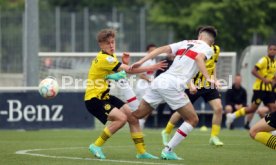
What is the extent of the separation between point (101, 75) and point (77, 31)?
118 feet

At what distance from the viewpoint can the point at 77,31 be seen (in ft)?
169

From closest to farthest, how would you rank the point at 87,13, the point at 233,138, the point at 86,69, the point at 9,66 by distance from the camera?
the point at 233,138
the point at 86,69
the point at 9,66
the point at 87,13

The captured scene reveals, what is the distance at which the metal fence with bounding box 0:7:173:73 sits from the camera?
49.2 metres

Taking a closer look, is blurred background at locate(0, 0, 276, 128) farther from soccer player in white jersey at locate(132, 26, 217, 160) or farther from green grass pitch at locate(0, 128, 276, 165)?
soccer player in white jersey at locate(132, 26, 217, 160)

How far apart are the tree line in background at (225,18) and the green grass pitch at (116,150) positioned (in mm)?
24503

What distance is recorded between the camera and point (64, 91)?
85.8 ft

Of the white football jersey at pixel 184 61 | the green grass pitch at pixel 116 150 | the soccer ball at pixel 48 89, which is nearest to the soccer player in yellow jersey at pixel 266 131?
the green grass pitch at pixel 116 150

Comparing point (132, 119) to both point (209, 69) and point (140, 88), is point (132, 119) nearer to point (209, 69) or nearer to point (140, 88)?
point (209, 69)

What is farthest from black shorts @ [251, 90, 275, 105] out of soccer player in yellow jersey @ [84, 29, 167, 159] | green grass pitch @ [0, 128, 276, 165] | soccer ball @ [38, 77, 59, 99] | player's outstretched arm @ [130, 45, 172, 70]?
player's outstretched arm @ [130, 45, 172, 70]

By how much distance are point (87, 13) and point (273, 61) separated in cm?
2869

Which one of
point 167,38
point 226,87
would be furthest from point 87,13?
point 226,87

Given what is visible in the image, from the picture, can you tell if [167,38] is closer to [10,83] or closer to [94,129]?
[10,83]

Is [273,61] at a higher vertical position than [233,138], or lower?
higher

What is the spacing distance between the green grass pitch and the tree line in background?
24.5m
